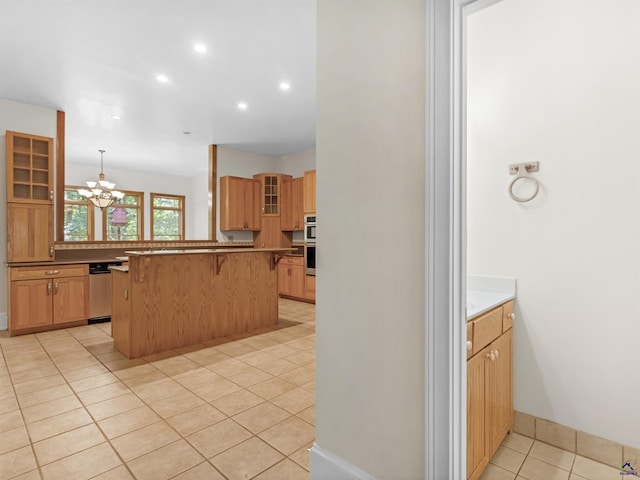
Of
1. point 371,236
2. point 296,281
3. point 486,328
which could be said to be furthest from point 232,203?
point 486,328

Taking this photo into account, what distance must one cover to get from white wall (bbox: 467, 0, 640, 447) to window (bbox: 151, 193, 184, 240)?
32.2ft

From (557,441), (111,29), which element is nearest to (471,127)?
(557,441)

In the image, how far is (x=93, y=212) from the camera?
8.80 metres

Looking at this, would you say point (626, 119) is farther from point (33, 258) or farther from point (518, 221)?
point (33, 258)

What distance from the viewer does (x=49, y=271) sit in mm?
4207

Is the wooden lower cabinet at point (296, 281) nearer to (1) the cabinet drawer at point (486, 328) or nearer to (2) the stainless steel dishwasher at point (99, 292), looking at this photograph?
(2) the stainless steel dishwasher at point (99, 292)

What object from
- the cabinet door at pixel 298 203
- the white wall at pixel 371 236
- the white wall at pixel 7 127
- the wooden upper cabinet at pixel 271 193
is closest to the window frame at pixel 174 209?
the wooden upper cabinet at pixel 271 193

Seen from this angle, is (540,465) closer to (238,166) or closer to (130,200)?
(238,166)

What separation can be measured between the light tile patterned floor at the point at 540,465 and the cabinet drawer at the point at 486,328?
65 centimetres

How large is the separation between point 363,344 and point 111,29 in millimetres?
3376

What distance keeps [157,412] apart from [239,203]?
16.1ft

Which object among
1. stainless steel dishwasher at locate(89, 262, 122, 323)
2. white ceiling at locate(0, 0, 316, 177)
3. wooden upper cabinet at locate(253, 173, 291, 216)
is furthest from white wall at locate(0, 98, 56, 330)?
wooden upper cabinet at locate(253, 173, 291, 216)

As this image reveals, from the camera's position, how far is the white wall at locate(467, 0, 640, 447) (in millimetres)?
1673

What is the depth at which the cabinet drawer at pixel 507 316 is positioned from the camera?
1800 millimetres
